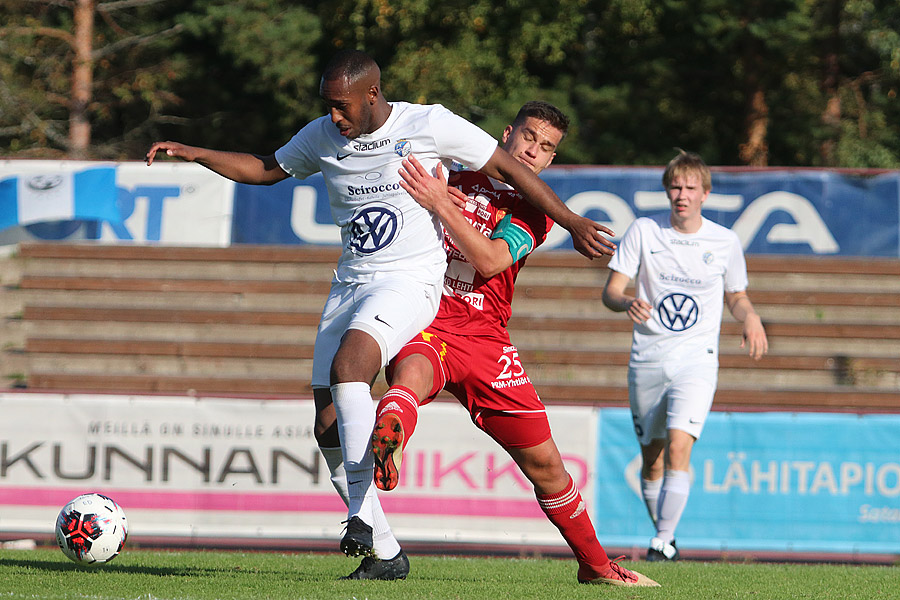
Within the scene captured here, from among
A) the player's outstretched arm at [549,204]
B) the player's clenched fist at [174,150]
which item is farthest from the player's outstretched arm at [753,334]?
the player's clenched fist at [174,150]

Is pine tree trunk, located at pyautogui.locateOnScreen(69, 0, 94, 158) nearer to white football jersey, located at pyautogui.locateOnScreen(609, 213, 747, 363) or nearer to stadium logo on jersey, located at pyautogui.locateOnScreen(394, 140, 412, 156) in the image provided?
white football jersey, located at pyautogui.locateOnScreen(609, 213, 747, 363)

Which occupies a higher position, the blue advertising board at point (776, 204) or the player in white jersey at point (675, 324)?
the blue advertising board at point (776, 204)

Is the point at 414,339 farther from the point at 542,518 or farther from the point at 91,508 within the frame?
the point at 542,518

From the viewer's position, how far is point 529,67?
81.5 ft

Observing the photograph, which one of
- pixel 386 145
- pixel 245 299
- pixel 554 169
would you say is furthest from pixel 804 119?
pixel 386 145

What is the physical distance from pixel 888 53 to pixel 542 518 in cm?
1534

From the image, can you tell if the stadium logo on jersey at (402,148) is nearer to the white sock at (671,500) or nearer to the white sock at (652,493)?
the white sock at (671,500)

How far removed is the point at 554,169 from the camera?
14.0 meters

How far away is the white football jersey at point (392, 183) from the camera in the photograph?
468cm

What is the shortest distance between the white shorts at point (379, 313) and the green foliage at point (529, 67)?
16.3 meters

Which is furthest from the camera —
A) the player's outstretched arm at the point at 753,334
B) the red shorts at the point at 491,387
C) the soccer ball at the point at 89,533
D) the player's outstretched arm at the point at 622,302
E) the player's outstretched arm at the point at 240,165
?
the player's outstretched arm at the point at 753,334

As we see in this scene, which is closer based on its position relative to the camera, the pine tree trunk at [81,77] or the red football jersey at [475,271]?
the red football jersey at [475,271]

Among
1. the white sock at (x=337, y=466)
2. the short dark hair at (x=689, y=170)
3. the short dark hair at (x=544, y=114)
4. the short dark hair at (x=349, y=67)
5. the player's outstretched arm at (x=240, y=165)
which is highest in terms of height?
the short dark hair at (x=349, y=67)

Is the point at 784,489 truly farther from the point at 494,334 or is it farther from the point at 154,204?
the point at 154,204
